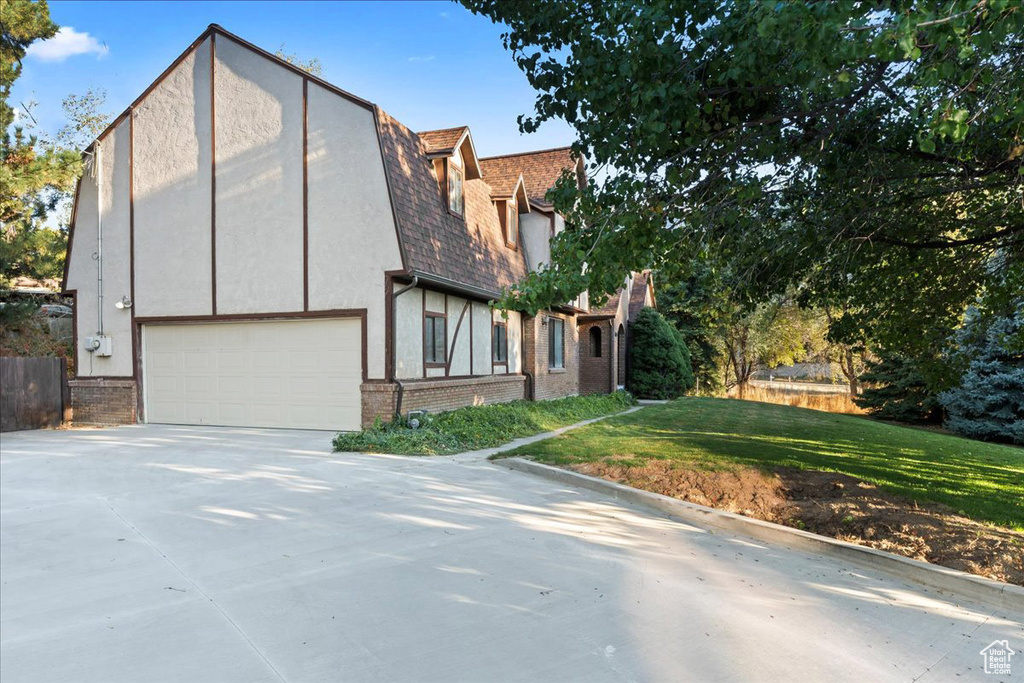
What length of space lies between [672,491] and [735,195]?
3412mm

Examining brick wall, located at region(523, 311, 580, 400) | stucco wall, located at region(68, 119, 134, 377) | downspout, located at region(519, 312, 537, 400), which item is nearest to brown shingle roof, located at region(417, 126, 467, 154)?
downspout, located at region(519, 312, 537, 400)

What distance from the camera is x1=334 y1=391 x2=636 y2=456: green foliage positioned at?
10.7 metres

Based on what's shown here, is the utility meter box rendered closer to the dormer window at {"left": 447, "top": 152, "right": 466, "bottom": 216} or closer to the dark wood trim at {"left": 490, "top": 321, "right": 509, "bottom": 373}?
the dormer window at {"left": 447, "top": 152, "right": 466, "bottom": 216}

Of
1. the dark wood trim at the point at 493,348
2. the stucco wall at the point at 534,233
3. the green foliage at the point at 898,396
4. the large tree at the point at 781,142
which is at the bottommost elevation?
the green foliage at the point at 898,396

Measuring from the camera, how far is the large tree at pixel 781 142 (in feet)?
15.3

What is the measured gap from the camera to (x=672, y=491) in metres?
7.33

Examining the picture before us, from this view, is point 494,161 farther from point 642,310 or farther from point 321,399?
point 321,399

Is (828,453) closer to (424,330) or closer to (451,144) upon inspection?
(424,330)

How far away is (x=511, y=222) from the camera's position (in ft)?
61.6

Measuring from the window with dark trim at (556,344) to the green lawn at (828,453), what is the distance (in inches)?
188

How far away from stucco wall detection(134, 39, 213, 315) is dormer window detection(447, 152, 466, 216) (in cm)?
541

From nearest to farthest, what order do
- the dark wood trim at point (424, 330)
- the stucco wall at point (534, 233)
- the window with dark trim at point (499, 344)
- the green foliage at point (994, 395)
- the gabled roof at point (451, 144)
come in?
the dark wood trim at point (424, 330) < the gabled roof at point (451, 144) < the window with dark trim at point (499, 344) < the green foliage at point (994, 395) < the stucco wall at point (534, 233)

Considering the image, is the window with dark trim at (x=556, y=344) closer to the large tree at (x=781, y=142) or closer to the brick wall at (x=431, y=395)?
the brick wall at (x=431, y=395)

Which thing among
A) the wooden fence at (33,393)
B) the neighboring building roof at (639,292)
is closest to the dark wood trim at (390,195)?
the wooden fence at (33,393)
